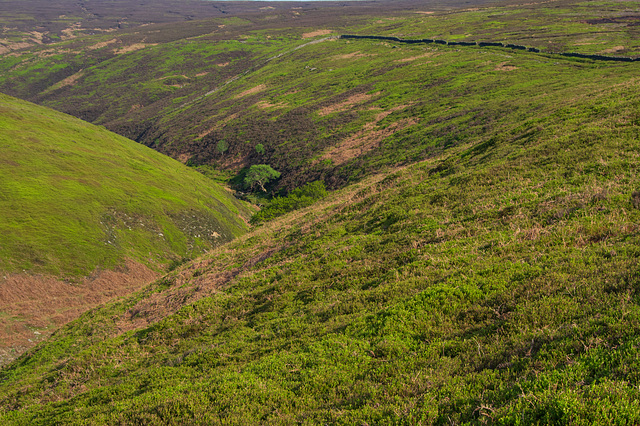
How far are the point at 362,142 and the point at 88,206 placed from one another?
2346 inches

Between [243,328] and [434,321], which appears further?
[243,328]

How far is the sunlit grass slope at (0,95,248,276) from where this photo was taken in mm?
38469

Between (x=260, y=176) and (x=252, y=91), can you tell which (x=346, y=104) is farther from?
(x=252, y=91)

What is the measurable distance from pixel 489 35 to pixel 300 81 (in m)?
88.1

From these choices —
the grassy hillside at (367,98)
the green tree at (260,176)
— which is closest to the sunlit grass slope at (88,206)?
the green tree at (260,176)

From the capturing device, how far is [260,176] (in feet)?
292

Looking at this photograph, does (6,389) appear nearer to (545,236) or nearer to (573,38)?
(545,236)

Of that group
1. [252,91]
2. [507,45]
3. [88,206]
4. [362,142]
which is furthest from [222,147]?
[507,45]

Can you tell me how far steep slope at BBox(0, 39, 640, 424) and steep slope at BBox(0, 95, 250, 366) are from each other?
392 inches

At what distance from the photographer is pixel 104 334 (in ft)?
77.6

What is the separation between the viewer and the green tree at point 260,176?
3474 inches

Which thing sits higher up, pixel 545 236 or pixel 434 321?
pixel 545 236

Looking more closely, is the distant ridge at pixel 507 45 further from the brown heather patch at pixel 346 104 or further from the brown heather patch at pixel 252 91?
the brown heather patch at pixel 252 91

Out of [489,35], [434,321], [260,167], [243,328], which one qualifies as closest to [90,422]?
[243,328]
